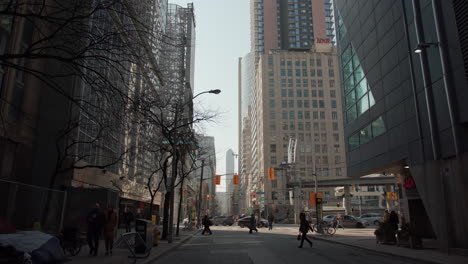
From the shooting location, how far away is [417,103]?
17.5 meters

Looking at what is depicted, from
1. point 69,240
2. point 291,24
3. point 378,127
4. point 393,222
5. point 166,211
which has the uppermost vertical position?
point 291,24

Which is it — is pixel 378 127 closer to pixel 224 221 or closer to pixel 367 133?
pixel 367 133

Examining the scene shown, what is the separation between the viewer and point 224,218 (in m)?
62.1

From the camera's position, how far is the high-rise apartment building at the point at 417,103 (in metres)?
14.5

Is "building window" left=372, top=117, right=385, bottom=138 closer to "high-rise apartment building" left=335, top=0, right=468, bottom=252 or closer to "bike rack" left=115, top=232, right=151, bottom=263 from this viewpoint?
"high-rise apartment building" left=335, top=0, right=468, bottom=252

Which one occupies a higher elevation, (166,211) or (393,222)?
(166,211)

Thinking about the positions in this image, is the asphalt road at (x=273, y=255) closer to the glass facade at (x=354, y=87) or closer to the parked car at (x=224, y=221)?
the glass facade at (x=354, y=87)

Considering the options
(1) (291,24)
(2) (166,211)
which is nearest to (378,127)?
(2) (166,211)

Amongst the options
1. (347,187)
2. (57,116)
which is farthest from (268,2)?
(57,116)

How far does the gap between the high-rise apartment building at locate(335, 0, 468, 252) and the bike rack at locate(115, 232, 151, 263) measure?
12.2 meters

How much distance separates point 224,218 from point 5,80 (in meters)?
49.5

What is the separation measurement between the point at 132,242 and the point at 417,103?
14813mm

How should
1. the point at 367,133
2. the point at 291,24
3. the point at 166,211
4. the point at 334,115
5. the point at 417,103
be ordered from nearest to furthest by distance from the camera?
1. the point at 417,103
2. the point at 166,211
3. the point at 367,133
4. the point at 334,115
5. the point at 291,24

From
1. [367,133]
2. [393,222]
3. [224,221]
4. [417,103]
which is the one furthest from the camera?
[224,221]
